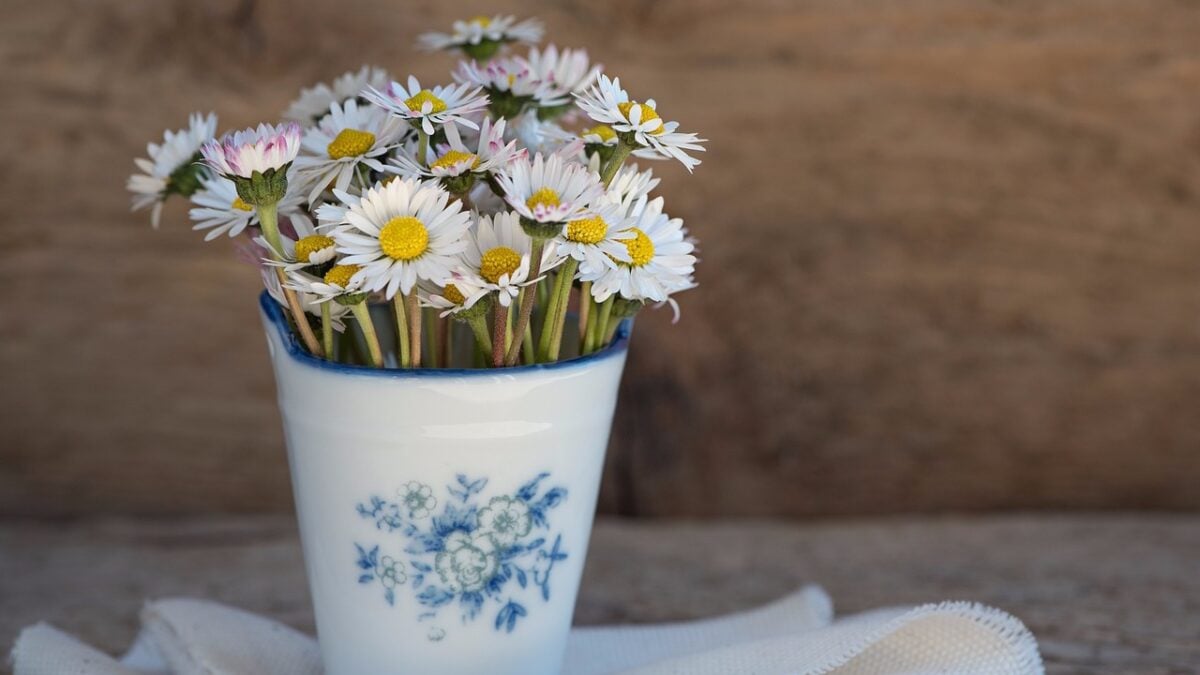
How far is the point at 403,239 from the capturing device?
1.50 feet

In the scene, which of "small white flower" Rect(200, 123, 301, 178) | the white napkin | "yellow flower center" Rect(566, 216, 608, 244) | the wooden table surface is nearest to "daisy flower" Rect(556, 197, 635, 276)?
"yellow flower center" Rect(566, 216, 608, 244)

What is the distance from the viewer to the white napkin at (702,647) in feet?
1.93

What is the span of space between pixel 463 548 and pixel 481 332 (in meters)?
0.09

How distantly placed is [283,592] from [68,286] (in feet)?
0.89

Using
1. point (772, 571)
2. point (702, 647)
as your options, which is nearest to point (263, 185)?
point (702, 647)

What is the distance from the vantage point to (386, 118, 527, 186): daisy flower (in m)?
0.48

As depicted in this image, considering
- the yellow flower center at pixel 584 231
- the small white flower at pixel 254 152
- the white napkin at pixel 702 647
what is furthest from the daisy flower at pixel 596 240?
the white napkin at pixel 702 647

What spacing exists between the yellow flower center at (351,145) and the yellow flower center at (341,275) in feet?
0.18

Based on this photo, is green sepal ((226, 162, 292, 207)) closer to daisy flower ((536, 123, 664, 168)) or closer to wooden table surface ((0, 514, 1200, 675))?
daisy flower ((536, 123, 664, 168))

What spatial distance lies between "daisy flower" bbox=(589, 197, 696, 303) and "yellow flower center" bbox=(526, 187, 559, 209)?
32 millimetres

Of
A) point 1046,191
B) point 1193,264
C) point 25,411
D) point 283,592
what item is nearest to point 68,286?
point 25,411

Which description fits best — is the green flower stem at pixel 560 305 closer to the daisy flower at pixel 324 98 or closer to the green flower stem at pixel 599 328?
the green flower stem at pixel 599 328

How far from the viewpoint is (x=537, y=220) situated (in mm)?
447

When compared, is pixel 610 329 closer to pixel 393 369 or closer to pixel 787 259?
pixel 393 369
